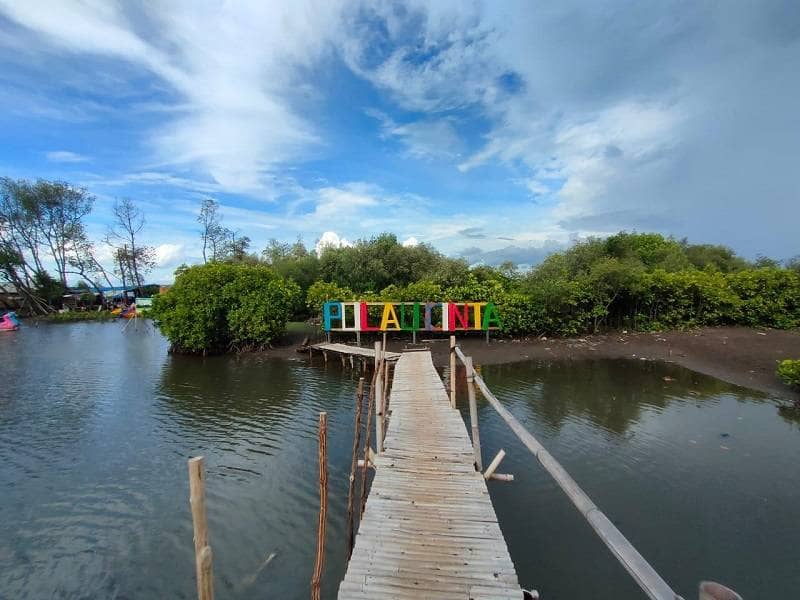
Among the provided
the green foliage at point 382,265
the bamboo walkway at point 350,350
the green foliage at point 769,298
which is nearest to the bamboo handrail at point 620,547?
the bamboo walkway at point 350,350

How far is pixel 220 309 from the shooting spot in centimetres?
2008

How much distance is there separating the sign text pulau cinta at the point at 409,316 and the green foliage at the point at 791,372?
34.6ft

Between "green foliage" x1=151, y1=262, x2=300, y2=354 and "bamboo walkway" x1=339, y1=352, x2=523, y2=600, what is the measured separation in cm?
1457

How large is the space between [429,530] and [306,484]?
4.01m

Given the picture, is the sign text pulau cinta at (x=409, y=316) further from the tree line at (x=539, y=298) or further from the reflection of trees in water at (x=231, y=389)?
the reflection of trees in water at (x=231, y=389)

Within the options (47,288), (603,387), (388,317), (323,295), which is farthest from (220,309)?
(47,288)

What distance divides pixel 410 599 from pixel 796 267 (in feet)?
112

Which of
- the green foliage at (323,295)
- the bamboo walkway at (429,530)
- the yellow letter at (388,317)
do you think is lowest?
the bamboo walkway at (429,530)

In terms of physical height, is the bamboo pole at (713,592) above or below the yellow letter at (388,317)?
below

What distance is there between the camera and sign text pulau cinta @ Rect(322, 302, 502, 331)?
19.7m

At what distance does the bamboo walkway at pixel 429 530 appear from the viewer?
3766mm

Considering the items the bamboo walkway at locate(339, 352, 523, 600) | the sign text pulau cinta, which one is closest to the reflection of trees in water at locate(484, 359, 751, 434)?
the sign text pulau cinta

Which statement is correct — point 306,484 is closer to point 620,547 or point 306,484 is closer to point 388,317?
point 620,547

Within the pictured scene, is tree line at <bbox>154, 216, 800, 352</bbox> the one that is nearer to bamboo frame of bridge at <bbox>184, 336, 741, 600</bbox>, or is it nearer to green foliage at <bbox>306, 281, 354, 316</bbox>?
green foliage at <bbox>306, 281, 354, 316</bbox>
